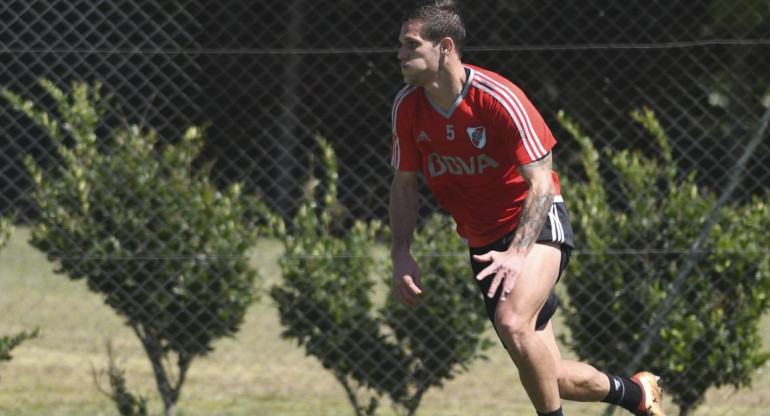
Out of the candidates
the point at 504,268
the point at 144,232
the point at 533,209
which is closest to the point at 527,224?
the point at 533,209

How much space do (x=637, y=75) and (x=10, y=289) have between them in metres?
4.16

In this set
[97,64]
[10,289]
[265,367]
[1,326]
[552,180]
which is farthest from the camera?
[10,289]

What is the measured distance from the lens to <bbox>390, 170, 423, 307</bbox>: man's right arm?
4082 millimetres

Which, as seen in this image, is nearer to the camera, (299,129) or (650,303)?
(650,303)

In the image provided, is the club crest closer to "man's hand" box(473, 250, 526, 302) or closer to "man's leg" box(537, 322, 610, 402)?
"man's hand" box(473, 250, 526, 302)

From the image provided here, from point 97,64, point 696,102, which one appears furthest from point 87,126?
point 696,102

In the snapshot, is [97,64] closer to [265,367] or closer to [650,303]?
[265,367]

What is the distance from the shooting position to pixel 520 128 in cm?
377

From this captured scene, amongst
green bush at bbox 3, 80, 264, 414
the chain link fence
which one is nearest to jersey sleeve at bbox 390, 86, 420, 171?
the chain link fence

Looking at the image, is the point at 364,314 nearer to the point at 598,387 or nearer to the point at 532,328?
the point at 598,387

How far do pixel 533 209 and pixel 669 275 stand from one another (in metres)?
1.94

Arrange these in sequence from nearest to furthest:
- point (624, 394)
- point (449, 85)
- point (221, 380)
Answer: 1. point (449, 85)
2. point (624, 394)
3. point (221, 380)

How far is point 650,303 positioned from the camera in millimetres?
5434

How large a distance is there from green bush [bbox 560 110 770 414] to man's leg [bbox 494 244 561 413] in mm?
1589
